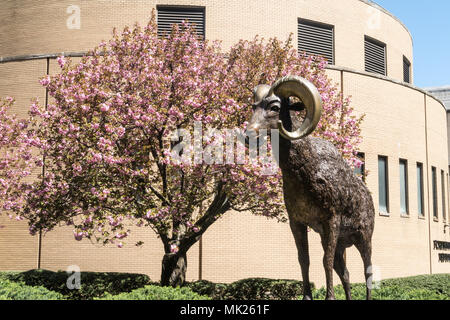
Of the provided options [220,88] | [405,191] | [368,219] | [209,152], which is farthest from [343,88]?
[368,219]

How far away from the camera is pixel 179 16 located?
22859 millimetres

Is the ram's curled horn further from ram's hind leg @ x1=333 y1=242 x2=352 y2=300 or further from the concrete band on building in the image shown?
the concrete band on building

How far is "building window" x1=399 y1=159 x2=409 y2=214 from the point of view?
25766 millimetres

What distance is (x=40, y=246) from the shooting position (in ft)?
67.4

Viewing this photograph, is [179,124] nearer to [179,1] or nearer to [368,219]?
[368,219]

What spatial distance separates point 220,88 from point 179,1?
34.7 ft

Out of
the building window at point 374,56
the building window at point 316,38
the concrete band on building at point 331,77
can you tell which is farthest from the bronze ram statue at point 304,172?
the building window at point 374,56

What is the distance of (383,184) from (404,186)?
1.91 metres

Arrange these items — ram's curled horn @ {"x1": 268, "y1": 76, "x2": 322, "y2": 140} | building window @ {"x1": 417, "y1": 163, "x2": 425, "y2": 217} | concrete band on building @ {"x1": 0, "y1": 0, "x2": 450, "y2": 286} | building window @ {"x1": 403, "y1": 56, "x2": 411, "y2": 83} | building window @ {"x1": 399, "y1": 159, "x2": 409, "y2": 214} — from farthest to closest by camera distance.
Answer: building window @ {"x1": 403, "y1": 56, "x2": 411, "y2": 83}
building window @ {"x1": 417, "y1": 163, "x2": 425, "y2": 217}
building window @ {"x1": 399, "y1": 159, "x2": 409, "y2": 214}
concrete band on building @ {"x1": 0, "y1": 0, "x2": 450, "y2": 286}
ram's curled horn @ {"x1": 268, "y1": 76, "x2": 322, "y2": 140}

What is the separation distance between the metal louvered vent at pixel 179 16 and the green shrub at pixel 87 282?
10722 millimetres

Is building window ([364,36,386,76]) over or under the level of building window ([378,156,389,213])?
over

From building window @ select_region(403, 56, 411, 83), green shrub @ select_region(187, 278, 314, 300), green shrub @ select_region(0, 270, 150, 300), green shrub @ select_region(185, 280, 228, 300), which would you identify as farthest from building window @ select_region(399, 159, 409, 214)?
green shrub @ select_region(0, 270, 150, 300)

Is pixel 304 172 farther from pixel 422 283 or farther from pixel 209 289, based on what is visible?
pixel 422 283

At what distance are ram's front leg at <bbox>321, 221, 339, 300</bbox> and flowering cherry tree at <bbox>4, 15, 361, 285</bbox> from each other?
4.37 meters
